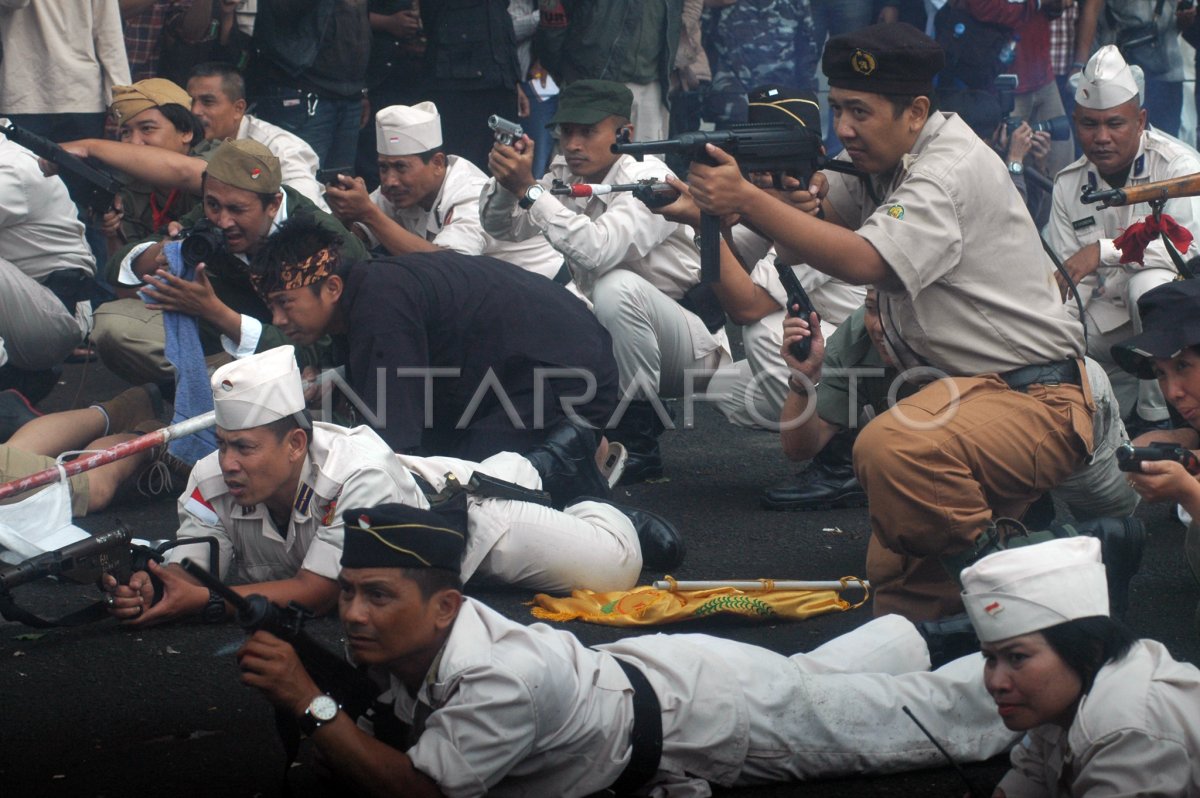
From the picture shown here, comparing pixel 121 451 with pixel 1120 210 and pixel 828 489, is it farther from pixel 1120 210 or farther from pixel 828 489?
pixel 1120 210

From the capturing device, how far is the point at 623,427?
5.73 metres

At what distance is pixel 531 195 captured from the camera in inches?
223

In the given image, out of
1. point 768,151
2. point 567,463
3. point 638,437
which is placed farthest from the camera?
point 638,437

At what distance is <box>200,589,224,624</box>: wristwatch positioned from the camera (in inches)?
157

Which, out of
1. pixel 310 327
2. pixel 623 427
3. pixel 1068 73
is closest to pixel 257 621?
pixel 310 327

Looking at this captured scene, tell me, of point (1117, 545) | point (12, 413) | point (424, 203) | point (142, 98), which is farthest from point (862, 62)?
point (142, 98)

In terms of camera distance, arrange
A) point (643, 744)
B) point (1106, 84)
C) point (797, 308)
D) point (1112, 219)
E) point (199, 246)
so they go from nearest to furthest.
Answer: point (643, 744)
point (797, 308)
point (199, 246)
point (1106, 84)
point (1112, 219)

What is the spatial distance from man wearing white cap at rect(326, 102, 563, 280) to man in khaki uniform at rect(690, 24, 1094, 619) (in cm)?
251

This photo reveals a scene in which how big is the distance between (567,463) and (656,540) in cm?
44

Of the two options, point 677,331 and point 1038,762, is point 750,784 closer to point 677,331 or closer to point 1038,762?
point 1038,762

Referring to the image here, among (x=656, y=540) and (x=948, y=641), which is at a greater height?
(x=948, y=641)

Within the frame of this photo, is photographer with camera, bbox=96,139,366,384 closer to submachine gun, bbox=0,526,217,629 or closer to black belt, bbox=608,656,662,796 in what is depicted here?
submachine gun, bbox=0,526,217,629

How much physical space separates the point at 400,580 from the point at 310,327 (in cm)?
180

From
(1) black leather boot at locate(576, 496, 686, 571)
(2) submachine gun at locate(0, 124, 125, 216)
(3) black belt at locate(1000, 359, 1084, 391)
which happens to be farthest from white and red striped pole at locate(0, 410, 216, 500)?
(3) black belt at locate(1000, 359, 1084, 391)
